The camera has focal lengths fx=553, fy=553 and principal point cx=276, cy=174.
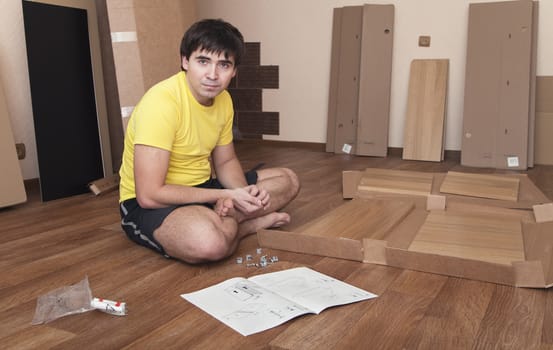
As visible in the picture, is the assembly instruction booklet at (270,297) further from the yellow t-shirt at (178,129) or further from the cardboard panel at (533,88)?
the cardboard panel at (533,88)

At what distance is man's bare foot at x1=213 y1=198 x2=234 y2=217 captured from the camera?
78.3 inches

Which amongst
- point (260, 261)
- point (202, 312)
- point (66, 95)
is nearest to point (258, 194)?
point (260, 261)

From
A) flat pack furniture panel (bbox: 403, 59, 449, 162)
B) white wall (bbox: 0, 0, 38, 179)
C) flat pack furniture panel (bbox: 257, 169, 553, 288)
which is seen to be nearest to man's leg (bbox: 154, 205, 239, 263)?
flat pack furniture panel (bbox: 257, 169, 553, 288)

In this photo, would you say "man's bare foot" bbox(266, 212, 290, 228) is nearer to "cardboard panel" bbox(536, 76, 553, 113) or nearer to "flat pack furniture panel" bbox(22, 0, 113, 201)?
"flat pack furniture panel" bbox(22, 0, 113, 201)

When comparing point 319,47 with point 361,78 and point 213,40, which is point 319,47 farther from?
point 213,40

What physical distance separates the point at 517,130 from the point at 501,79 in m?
0.41

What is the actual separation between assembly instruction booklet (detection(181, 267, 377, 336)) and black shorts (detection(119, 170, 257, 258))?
15.0 inches

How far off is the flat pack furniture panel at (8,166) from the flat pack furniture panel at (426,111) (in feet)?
9.55

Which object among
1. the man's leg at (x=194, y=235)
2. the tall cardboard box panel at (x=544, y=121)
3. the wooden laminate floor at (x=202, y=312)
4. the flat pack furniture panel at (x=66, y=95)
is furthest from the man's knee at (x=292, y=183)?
the tall cardboard box panel at (x=544, y=121)

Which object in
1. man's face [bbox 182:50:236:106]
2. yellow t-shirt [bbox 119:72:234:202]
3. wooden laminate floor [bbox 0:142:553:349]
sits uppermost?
man's face [bbox 182:50:236:106]

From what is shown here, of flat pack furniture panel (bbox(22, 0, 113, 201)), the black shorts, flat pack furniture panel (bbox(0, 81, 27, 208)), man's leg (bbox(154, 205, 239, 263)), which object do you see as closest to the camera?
man's leg (bbox(154, 205, 239, 263))

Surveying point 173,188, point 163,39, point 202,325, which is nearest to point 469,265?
point 202,325

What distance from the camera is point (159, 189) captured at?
194 cm

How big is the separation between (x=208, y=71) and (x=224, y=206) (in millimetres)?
484
